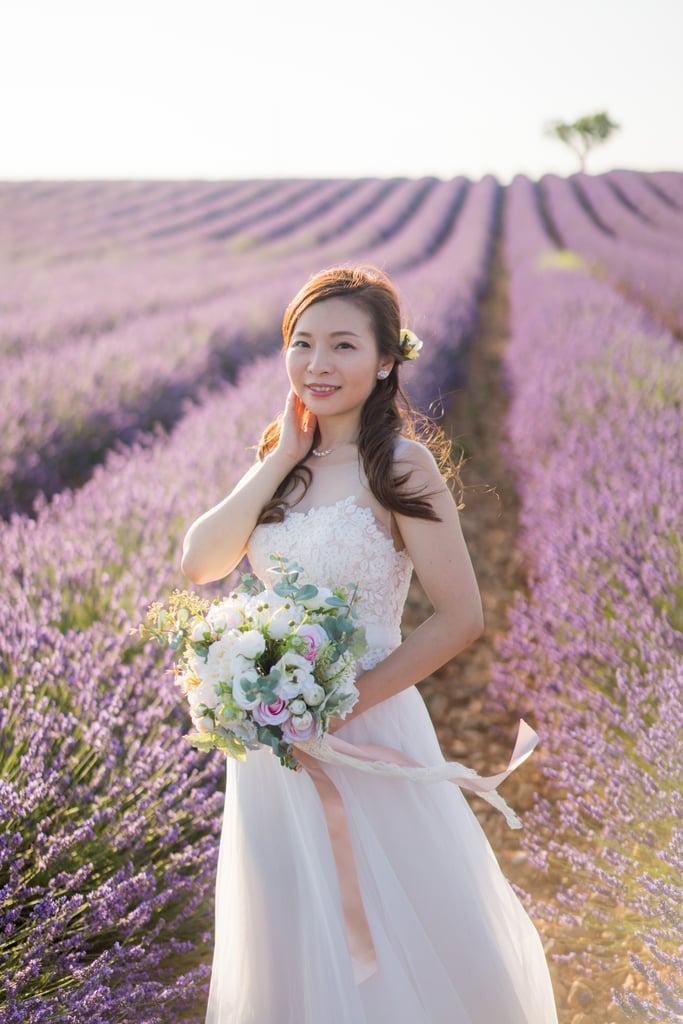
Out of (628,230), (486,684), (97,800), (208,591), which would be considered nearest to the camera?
(97,800)

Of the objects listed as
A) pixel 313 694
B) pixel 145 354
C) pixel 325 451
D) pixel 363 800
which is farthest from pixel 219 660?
pixel 145 354

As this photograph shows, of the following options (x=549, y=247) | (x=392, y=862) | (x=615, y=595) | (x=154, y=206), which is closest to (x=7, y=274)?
(x=549, y=247)

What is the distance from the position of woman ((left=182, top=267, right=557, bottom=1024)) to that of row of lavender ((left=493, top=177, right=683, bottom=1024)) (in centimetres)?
36

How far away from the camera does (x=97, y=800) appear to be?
1.84 meters

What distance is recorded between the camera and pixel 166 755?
196cm

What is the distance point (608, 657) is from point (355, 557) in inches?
56.8

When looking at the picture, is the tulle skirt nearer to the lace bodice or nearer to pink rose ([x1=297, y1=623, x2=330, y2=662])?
the lace bodice

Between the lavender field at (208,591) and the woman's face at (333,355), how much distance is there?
0.42 m

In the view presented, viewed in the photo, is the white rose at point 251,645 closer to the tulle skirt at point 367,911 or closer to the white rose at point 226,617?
the white rose at point 226,617

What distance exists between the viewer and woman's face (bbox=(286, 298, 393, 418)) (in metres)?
1.52

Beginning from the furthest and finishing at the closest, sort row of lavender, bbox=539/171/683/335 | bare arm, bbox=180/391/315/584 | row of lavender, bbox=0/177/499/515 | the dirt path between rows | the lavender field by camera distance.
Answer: row of lavender, bbox=539/171/683/335, row of lavender, bbox=0/177/499/515, the dirt path between rows, the lavender field, bare arm, bbox=180/391/315/584

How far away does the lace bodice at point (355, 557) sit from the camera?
1479 mm

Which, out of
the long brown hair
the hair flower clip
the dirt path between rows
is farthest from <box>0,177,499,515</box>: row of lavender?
the hair flower clip

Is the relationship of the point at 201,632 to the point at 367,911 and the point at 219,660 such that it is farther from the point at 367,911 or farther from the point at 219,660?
the point at 367,911
